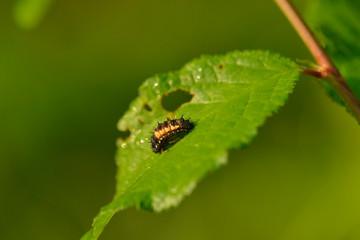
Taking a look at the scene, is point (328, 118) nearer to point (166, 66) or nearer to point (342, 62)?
point (166, 66)

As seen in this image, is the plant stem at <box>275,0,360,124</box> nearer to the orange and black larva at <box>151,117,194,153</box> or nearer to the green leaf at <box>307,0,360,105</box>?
the green leaf at <box>307,0,360,105</box>

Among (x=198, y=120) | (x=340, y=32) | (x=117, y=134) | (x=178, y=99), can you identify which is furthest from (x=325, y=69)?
(x=117, y=134)

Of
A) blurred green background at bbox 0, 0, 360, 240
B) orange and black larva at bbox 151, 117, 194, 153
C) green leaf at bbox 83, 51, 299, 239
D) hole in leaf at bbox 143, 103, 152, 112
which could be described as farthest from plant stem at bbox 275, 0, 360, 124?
blurred green background at bbox 0, 0, 360, 240

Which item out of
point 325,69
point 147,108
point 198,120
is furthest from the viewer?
point 147,108

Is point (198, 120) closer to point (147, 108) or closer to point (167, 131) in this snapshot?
point (167, 131)

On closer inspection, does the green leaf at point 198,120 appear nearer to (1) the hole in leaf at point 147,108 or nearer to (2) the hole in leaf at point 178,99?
(1) the hole in leaf at point 147,108

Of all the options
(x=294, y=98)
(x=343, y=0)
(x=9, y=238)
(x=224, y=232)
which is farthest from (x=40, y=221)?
(x=343, y=0)

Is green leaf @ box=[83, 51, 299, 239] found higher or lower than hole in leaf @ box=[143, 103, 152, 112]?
lower
